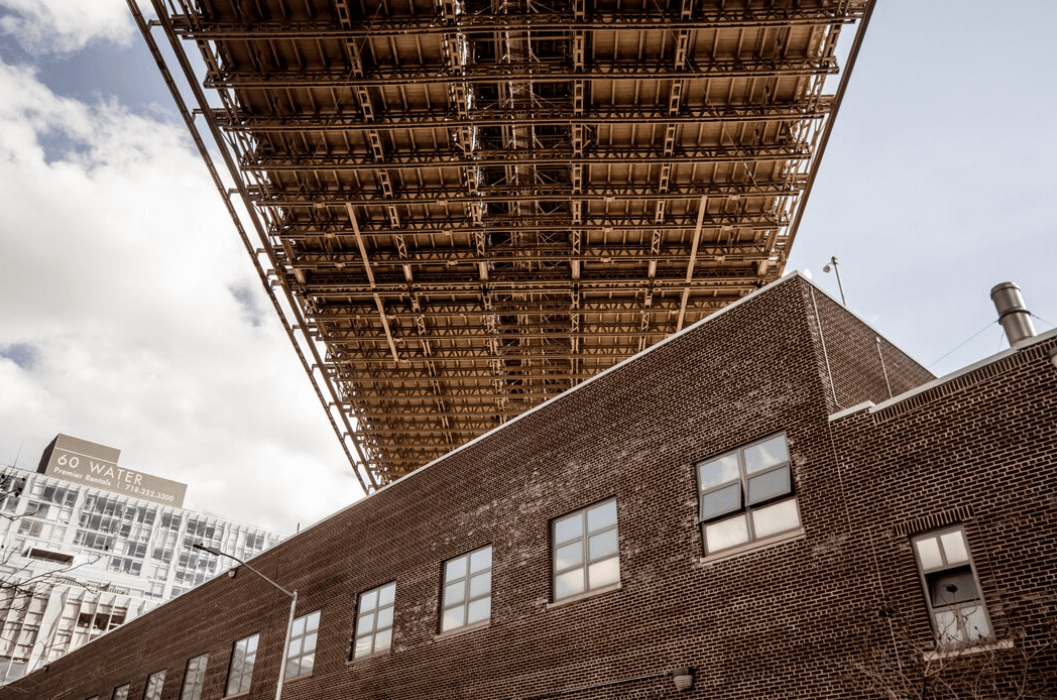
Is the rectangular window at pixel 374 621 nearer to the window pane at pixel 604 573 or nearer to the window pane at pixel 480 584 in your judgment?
the window pane at pixel 480 584

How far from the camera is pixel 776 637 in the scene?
47.0 feet

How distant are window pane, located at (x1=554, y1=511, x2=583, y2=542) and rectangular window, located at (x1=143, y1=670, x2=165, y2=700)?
2404 centimetres

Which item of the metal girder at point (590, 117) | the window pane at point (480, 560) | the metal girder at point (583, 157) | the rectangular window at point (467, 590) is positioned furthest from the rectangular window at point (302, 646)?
the metal girder at point (590, 117)

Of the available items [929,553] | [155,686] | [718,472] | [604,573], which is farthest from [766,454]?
[155,686]

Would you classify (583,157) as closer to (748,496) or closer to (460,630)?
(748,496)

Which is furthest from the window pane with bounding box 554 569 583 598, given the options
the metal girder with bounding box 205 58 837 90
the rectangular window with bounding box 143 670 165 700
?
the rectangular window with bounding box 143 670 165 700

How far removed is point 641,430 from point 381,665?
10.9 m

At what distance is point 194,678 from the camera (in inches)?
1313

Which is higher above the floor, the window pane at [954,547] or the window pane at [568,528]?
the window pane at [568,528]

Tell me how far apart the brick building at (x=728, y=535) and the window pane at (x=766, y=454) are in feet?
0.14

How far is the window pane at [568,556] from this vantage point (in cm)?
1919

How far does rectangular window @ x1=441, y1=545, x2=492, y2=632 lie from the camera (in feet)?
69.9

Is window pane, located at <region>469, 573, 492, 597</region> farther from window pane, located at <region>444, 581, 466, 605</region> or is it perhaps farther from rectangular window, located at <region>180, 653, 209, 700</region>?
rectangular window, located at <region>180, 653, 209, 700</region>

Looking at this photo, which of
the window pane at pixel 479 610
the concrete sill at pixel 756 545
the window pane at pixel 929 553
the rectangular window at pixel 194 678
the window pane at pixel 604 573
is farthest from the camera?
the rectangular window at pixel 194 678
